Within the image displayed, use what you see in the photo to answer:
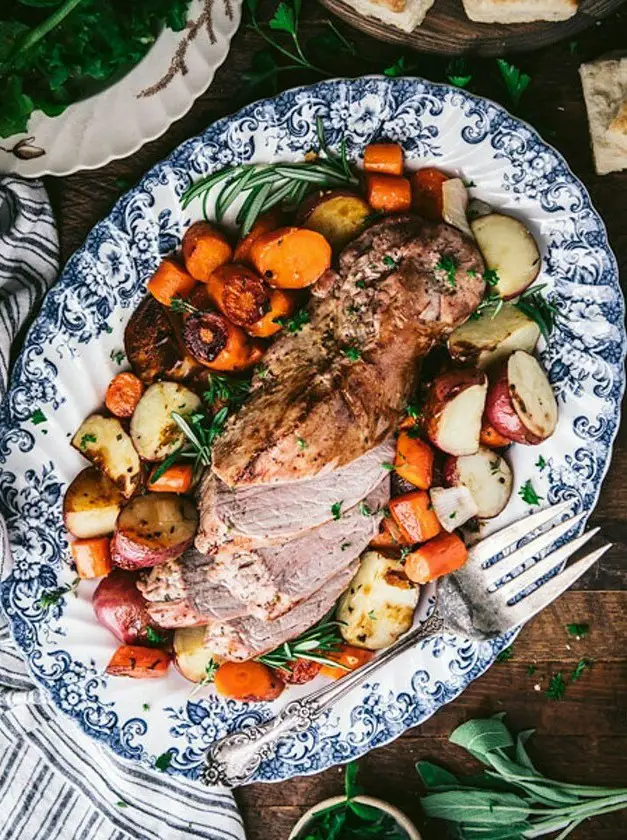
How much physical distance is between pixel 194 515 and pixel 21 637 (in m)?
0.69

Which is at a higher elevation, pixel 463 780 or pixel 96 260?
pixel 96 260

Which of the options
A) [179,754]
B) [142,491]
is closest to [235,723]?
[179,754]

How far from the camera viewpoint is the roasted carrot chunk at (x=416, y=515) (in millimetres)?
3191

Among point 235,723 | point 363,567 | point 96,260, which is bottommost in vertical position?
point 235,723

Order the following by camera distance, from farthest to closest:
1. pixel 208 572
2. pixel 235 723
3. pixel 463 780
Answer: pixel 463 780
pixel 235 723
pixel 208 572

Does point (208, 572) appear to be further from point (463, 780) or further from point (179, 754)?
point (463, 780)

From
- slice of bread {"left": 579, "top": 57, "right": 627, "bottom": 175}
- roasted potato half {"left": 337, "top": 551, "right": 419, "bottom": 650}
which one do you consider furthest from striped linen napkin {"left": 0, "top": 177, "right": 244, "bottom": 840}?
slice of bread {"left": 579, "top": 57, "right": 627, "bottom": 175}

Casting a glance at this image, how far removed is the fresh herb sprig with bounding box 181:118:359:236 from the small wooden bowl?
6.28ft

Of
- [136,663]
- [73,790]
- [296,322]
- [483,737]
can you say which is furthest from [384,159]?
[73,790]

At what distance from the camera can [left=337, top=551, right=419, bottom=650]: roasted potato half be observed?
3291 mm

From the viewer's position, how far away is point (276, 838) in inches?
143

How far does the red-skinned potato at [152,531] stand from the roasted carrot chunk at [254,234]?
766 millimetres

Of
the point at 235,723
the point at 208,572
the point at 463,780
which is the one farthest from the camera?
the point at 463,780

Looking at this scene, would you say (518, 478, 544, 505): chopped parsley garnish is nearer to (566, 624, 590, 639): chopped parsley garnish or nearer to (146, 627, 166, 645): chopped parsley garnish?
(566, 624, 590, 639): chopped parsley garnish
